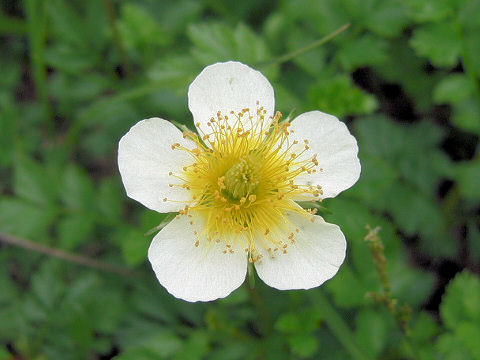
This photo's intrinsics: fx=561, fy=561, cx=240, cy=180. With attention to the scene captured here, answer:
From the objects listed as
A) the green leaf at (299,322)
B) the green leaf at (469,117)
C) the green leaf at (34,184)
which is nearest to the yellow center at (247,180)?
the green leaf at (299,322)

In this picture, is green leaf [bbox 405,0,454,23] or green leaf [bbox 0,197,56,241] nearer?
green leaf [bbox 405,0,454,23]

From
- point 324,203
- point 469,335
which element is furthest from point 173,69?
point 469,335

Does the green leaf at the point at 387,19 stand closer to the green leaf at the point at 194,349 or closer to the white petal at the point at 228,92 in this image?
the white petal at the point at 228,92

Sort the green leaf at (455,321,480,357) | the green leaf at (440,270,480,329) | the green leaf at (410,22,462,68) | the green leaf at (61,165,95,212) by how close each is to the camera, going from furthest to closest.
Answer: the green leaf at (61,165,95,212) < the green leaf at (410,22,462,68) < the green leaf at (440,270,480,329) < the green leaf at (455,321,480,357)

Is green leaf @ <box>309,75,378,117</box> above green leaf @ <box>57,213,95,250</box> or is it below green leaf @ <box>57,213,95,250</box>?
above

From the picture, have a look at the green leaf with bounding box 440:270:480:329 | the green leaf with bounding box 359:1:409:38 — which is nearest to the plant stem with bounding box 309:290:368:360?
the green leaf with bounding box 440:270:480:329

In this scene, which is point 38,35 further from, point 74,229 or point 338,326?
point 338,326

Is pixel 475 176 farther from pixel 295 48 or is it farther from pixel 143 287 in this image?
pixel 143 287

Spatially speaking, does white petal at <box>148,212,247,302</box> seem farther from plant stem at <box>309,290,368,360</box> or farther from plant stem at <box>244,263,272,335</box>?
plant stem at <box>309,290,368,360</box>
